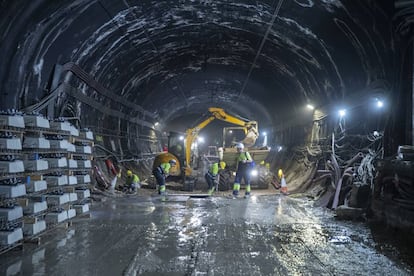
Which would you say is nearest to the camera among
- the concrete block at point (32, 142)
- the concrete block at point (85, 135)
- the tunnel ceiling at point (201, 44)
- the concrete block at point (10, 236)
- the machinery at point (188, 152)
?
the concrete block at point (10, 236)

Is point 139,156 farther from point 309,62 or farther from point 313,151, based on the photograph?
point 309,62

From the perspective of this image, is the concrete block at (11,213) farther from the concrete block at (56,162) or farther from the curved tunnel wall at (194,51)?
the curved tunnel wall at (194,51)

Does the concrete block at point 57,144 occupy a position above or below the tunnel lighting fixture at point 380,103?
below

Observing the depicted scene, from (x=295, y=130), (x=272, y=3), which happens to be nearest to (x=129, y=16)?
(x=272, y=3)

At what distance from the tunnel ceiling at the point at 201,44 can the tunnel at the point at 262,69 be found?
36 millimetres

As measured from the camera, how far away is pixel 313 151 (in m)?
13.4

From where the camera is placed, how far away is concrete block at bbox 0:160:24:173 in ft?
15.5

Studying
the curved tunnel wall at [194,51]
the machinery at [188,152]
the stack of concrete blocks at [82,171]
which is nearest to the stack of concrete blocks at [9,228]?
the stack of concrete blocks at [82,171]

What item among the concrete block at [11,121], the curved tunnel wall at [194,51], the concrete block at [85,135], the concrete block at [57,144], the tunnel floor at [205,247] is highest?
the curved tunnel wall at [194,51]

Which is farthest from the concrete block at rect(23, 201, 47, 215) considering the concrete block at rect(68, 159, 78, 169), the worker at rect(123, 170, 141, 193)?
the worker at rect(123, 170, 141, 193)

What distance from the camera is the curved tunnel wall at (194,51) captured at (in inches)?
290

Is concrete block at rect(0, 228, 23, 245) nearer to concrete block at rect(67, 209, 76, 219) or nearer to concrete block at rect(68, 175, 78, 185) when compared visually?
concrete block at rect(67, 209, 76, 219)

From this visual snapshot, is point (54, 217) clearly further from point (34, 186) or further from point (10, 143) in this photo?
point (10, 143)

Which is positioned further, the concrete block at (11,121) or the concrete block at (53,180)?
the concrete block at (53,180)
